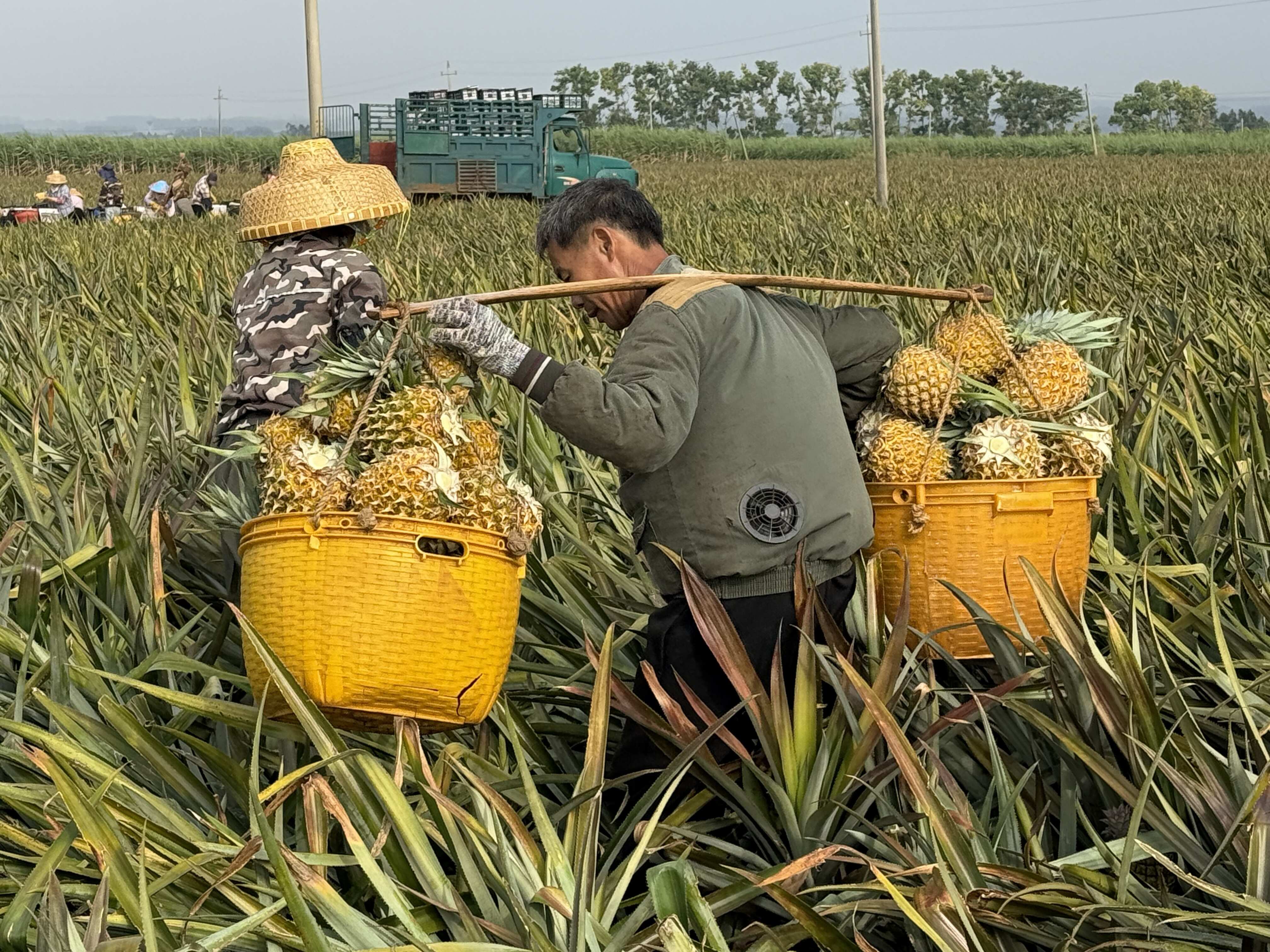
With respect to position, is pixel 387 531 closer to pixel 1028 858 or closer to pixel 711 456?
pixel 711 456

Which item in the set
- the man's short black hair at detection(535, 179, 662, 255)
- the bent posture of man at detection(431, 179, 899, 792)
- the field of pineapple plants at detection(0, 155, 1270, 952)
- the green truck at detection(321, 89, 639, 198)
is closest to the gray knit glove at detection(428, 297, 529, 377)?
the bent posture of man at detection(431, 179, 899, 792)

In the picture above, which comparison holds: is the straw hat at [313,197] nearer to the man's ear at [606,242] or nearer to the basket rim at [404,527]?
the man's ear at [606,242]

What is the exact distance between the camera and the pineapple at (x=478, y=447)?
7.17ft

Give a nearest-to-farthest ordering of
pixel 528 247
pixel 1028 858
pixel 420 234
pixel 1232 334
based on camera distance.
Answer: pixel 1028 858, pixel 1232 334, pixel 528 247, pixel 420 234

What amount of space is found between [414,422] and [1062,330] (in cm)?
128

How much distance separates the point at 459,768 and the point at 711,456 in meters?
0.62

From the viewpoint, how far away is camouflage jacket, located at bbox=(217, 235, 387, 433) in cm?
322

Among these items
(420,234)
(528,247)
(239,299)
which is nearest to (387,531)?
(239,299)

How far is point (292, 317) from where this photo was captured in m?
3.25

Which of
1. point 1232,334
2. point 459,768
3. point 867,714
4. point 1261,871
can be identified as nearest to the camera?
point 1261,871

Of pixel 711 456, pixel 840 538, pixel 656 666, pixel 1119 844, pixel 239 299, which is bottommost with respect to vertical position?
pixel 1119 844

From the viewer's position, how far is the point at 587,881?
187 centimetres

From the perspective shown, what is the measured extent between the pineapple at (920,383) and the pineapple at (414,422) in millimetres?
795

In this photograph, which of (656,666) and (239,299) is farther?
(239,299)
